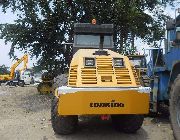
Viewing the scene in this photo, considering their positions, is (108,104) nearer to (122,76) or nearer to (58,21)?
(122,76)

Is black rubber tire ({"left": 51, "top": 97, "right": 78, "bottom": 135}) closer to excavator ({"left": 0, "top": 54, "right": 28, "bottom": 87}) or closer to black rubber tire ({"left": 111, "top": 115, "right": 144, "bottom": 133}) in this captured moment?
black rubber tire ({"left": 111, "top": 115, "right": 144, "bottom": 133})

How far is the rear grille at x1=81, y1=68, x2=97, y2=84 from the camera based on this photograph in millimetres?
7172

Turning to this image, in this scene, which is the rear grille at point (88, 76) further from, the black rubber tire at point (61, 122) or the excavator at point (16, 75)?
the excavator at point (16, 75)

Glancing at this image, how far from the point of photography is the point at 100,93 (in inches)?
273

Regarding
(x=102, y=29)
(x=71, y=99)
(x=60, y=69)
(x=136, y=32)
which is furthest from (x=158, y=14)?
(x=71, y=99)

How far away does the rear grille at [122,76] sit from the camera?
727 centimetres

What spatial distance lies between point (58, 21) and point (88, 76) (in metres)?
8.80

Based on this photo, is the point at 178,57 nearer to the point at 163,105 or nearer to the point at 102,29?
the point at 163,105

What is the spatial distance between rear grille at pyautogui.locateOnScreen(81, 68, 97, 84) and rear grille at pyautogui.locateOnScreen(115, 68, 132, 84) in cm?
45

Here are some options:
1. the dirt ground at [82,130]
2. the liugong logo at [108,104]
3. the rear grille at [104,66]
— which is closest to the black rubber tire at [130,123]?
the dirt ground at [82,130]

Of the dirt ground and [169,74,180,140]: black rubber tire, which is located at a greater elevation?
[169,74,180,140]: black rubber tire

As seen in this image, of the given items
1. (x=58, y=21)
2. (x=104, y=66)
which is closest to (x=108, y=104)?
(x=104, y=66)

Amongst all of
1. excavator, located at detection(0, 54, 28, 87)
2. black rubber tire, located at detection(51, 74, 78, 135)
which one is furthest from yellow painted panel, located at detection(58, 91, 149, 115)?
excavator, located at detection(0, 54, 28, 87)

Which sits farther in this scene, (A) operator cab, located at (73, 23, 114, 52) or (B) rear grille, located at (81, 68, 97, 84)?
(A) operator cab, located at (73, 23, 114, 52)
